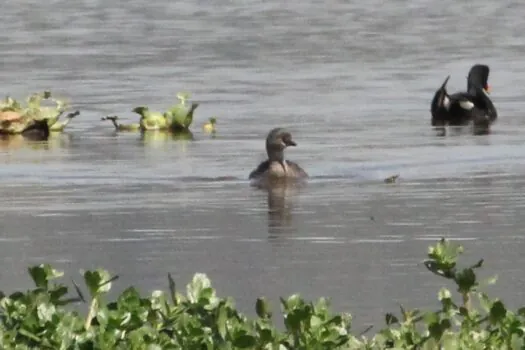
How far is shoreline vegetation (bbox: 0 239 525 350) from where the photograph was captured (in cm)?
730

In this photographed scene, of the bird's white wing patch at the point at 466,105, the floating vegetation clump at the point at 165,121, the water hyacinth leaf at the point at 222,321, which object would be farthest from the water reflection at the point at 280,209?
the bird's white wing patch at the point at 466,105

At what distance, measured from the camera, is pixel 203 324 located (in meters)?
7.51

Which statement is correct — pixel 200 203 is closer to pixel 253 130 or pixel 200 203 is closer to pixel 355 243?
pixel 355 243

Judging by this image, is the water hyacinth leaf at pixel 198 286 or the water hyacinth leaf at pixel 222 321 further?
the water hyacinth leaf at pixel 198 286

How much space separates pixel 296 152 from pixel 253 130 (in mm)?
2231

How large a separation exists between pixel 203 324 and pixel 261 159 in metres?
12.4

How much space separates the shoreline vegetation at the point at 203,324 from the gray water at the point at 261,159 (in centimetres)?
255

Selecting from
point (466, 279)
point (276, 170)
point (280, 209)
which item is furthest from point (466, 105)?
point (466, 279)

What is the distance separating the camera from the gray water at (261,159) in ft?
40.5

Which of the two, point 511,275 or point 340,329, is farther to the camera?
point 511,275

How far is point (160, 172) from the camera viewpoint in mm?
18516

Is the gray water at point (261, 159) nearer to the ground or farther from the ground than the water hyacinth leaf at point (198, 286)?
nearer to the ground

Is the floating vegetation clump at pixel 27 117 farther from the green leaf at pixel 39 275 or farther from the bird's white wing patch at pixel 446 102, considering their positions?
the green leaf at pixel 39 275

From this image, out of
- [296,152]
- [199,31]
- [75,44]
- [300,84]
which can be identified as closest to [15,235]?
[296,152]
